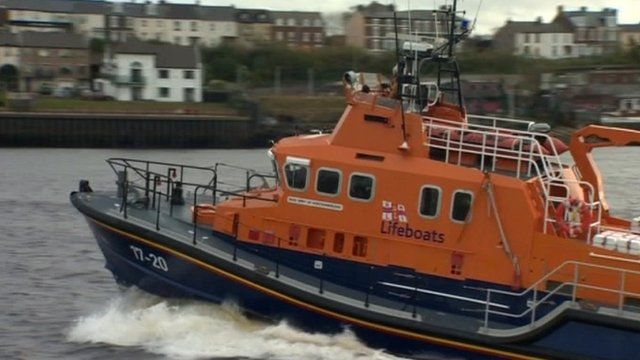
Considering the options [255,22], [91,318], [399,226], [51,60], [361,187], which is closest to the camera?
[399,226]

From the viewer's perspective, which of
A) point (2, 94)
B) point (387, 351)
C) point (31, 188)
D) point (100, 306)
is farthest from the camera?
point (2, 94)

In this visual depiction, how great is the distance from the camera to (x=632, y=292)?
39.2 feet

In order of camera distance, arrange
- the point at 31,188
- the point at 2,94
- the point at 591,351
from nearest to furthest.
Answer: the point at 591,351, the point at 31,188, the point at 2,94

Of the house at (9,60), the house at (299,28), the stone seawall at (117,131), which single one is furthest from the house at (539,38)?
the stone seawall at (117,131)

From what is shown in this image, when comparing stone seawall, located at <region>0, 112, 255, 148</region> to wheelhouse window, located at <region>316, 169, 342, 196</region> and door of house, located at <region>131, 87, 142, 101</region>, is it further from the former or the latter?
wheelhouse window, located at <region>316, 169, 342, 196</region>

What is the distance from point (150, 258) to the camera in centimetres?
1340

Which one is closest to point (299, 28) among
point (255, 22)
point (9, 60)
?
point (255, 22)

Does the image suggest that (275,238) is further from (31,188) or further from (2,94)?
(2,94)

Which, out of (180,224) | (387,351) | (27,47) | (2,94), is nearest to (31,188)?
(180,224)

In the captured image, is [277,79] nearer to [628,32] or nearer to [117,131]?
[117,131]

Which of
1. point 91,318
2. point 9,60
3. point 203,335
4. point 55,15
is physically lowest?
point 91,318

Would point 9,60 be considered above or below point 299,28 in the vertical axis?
below

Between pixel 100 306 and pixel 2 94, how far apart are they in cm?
5125

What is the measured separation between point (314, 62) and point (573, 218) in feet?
212
